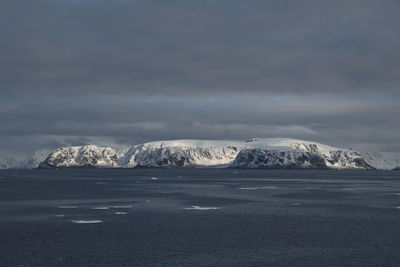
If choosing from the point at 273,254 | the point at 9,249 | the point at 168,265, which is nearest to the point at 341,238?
the point at 273,254

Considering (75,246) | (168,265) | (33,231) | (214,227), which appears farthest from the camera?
(214,227)

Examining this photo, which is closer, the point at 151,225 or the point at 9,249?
the point at 9,249

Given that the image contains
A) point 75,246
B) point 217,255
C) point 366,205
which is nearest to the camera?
point 217,255

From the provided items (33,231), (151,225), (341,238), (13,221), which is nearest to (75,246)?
(33,231)

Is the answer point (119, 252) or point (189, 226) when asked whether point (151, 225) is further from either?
point (119, 252)

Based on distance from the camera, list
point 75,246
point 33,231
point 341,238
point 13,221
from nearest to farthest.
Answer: point 75,246 → point 341,238 → point 33,231 → point 13,221

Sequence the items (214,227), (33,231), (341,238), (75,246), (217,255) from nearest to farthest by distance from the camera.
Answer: (217,255), (75,246), (341,238), (33,231), (214,227)

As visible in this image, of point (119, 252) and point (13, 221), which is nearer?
point (119, 252)

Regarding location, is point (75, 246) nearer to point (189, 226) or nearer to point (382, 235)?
point (189, 226)
